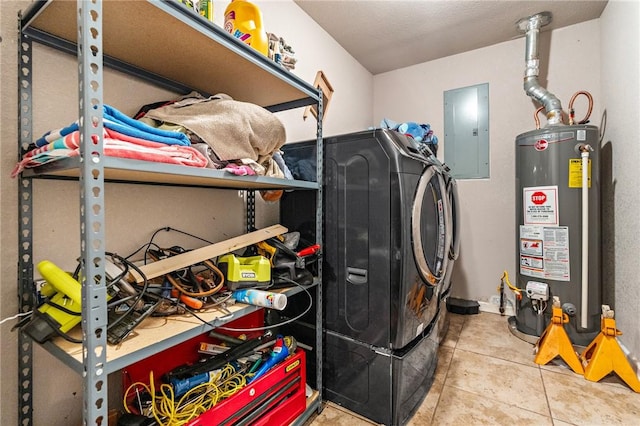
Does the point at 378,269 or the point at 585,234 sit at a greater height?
the point at 585,234

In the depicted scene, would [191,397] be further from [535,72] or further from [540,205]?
[535,72]

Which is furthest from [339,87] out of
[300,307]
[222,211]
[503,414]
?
[503,414]

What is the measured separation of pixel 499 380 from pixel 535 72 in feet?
A: 7.59

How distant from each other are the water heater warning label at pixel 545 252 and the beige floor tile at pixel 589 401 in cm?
65

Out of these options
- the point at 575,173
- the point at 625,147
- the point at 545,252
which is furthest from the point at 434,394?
the point at 625,147

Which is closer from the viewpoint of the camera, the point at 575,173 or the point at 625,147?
the point at 625,147

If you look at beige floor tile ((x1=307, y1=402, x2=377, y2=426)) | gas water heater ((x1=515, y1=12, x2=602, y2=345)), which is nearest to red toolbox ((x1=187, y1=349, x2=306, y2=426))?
beige floor tile ((x1=307, y1=402, x2=377, y2=426))

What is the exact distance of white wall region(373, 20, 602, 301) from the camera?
237 centimetres

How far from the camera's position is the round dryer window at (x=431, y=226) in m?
1.26

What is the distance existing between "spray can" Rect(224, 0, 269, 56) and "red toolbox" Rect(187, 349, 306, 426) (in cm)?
126

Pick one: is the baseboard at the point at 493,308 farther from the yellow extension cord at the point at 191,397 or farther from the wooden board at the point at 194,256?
the yellow extension cord at the point at 191,397

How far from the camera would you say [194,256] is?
1033mm

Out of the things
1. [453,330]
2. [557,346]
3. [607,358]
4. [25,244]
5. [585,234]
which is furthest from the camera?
[453,330]

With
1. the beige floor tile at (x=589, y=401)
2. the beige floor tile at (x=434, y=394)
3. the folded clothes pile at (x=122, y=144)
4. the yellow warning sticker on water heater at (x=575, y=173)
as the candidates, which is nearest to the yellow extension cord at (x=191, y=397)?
the folded clothes pile at (x=122, y=144)
